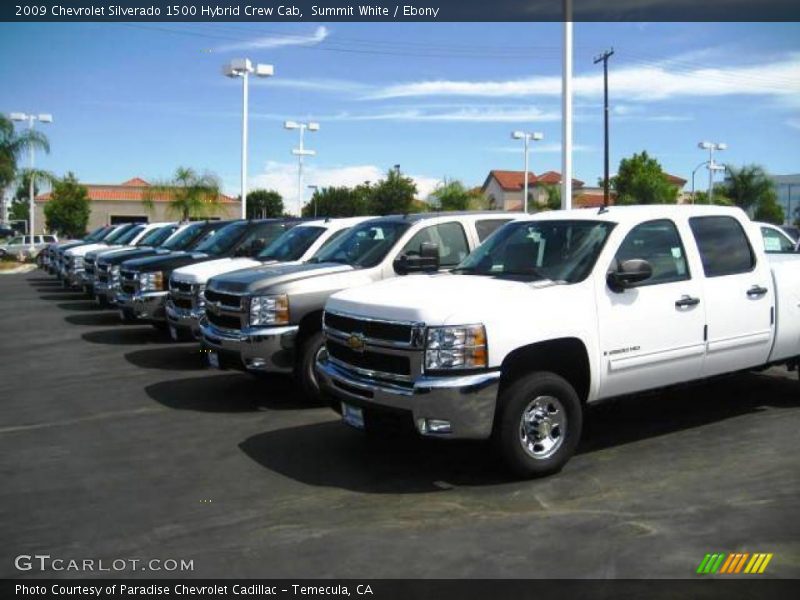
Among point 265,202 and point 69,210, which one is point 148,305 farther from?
point 265,202

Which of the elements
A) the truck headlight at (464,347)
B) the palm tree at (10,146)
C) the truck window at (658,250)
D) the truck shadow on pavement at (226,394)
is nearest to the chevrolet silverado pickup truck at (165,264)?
the truck shadow on pavement at (226,394)

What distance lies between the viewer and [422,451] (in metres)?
6.63

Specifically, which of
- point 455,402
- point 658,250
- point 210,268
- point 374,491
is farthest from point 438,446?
point 210,268

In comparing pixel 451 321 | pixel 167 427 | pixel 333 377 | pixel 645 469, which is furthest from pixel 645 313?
pixel 167 427

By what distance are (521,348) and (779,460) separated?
7.52 ft

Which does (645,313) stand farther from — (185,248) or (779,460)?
(185,248)

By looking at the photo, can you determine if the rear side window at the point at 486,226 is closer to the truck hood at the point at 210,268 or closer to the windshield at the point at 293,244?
the windshield at the point at 293,244

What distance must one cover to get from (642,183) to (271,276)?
157 ft

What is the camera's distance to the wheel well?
5664 millimetres

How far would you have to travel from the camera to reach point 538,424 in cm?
575

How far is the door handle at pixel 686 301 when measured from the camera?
6418mm

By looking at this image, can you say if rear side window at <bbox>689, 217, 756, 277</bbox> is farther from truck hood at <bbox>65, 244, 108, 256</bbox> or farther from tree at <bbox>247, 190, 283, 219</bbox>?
tree at <bbox>247, 190, 283, 219</bbox>

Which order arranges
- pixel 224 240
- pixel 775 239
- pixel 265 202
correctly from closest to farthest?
pixel 224 240
pixel 775 239
pixel 265 202

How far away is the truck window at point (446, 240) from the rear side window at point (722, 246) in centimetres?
272
